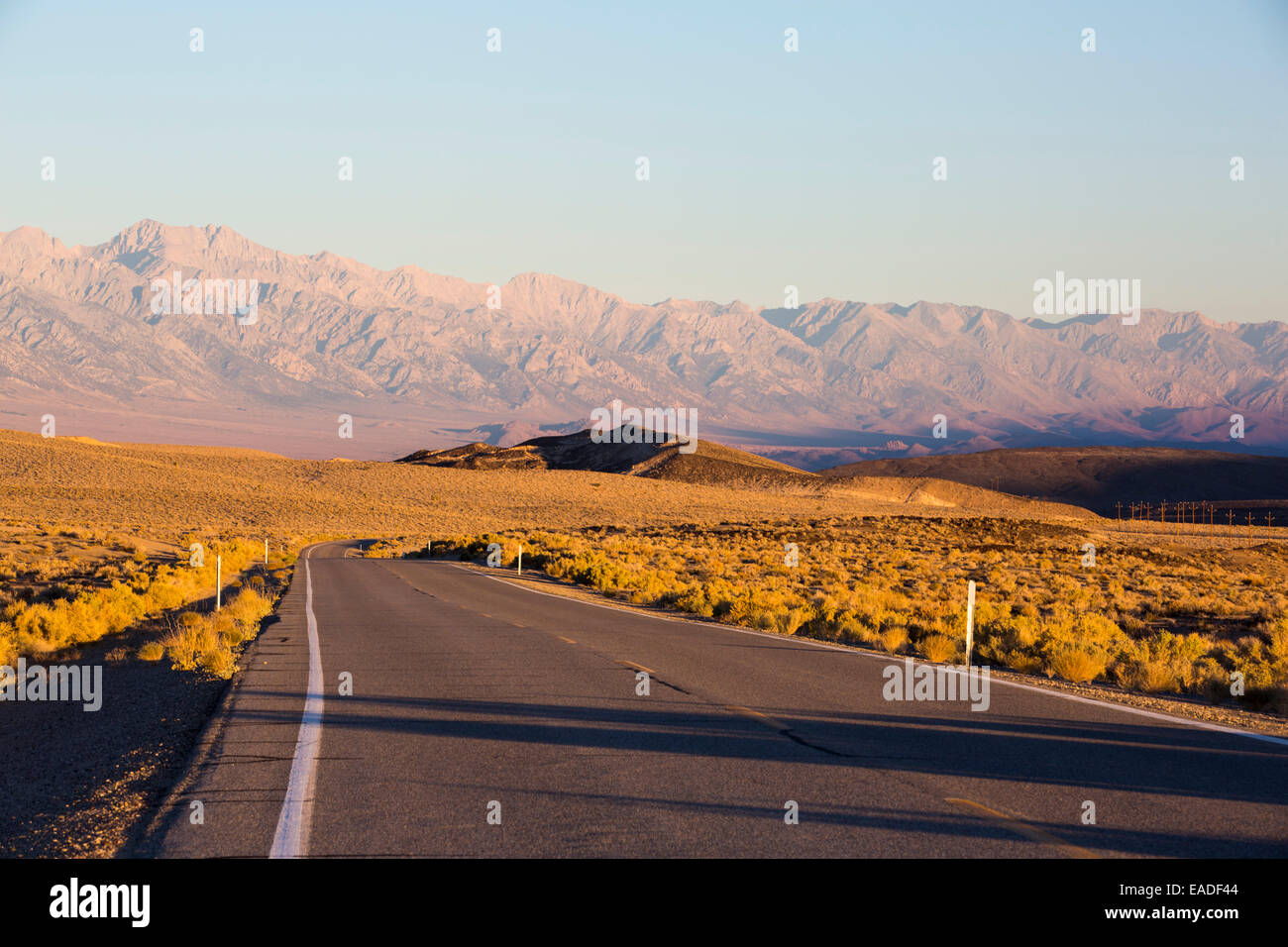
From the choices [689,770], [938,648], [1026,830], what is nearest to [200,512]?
[938,648]

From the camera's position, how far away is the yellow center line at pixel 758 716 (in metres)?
10.6

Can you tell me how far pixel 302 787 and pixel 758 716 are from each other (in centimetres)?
459

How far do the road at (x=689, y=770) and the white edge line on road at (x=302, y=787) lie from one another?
25mm

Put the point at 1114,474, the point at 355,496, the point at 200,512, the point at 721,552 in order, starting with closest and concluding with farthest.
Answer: the point at 721,552
the point at 200,512
the point at 355,496
the point at 1114,474

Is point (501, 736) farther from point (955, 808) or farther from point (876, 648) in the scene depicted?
point (876, 648)

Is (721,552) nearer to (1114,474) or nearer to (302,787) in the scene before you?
(302,787)

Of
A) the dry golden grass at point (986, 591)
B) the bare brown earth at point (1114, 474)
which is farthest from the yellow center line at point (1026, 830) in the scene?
the bare brown earth at point (1114, 474)

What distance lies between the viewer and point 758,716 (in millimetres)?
11109

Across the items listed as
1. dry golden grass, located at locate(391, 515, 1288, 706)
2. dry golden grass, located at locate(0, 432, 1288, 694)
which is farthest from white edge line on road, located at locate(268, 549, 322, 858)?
dry golden grass, located at locate(391, 515, 1288, 706)

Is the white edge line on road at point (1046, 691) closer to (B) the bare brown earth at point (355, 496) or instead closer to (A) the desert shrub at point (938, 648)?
(A) the desert shrub at point (938, 648)

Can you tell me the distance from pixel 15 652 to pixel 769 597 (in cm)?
1499
